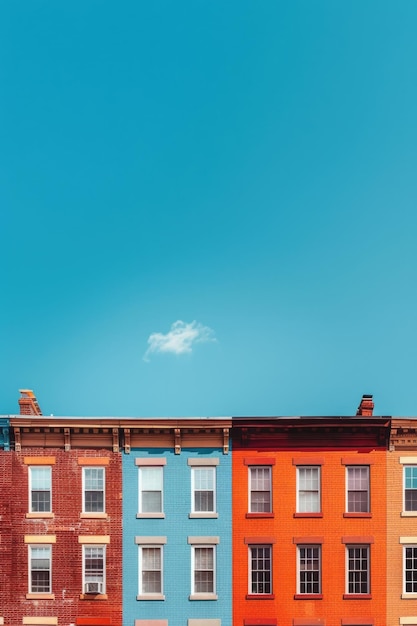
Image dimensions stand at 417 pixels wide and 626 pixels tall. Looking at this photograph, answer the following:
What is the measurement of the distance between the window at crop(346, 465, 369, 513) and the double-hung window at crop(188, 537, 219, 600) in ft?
20.0

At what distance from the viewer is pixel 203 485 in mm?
26875

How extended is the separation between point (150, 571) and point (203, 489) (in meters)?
4.13

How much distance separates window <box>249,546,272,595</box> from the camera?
26266 mm

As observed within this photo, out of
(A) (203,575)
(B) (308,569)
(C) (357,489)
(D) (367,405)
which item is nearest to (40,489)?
(A) (203,575)

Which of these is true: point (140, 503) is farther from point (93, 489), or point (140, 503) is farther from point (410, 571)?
point (410, 571)

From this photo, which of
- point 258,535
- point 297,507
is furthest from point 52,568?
point 297,507

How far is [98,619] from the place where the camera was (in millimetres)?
25969

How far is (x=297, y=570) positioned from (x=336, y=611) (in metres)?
2.32

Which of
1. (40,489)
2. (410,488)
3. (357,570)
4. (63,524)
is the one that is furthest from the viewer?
(40,489)

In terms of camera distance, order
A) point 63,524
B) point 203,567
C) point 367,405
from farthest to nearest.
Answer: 1. point 367,405
2. point 63,524
3. point 203,567

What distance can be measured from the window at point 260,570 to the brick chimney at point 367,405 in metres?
7.32

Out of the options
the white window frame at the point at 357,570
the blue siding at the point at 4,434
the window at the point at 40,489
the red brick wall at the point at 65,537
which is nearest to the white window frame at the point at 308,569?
the white window frame at the point at 357,570

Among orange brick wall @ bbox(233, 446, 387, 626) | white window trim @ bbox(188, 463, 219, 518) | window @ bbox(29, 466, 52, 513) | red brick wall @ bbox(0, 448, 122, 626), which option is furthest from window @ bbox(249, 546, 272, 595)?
Answer: window @ bbox(29, 466, 52, 513)

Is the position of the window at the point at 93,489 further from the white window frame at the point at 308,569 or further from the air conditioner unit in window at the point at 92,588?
the white window frame at the point at 308,569
